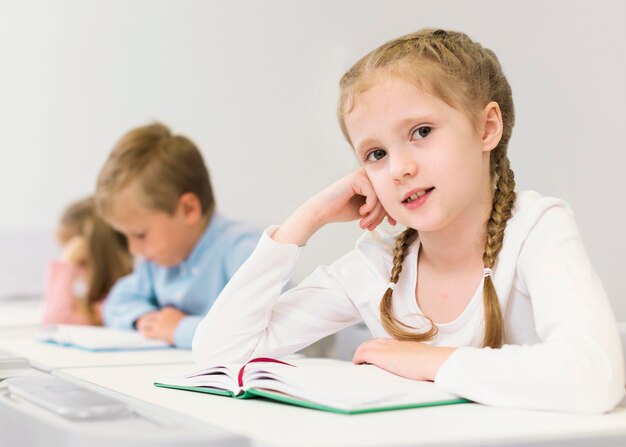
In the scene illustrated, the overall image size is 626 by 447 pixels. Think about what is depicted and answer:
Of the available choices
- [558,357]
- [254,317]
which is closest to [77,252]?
[254,317]

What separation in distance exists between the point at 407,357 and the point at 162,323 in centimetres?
94

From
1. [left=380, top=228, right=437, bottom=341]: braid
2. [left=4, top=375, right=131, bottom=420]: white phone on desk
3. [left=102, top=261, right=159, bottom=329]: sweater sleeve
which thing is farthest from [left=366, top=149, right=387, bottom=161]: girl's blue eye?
[left=102, top=261, right=159, bottom=329]: sweater sleeve

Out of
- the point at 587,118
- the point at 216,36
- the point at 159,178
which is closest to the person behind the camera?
the point at 587,118

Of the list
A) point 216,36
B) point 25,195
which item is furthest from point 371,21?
point 25,195

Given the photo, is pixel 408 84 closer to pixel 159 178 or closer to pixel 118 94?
pixel 159 178

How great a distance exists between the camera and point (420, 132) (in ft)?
3.49

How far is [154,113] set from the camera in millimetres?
2562

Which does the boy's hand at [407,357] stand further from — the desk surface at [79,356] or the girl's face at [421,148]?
the desk surface at [79,356]

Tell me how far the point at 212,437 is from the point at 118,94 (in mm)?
2102

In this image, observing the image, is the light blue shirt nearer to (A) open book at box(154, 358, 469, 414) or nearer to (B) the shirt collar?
(B) the shirt collar

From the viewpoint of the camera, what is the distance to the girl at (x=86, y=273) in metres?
2.45

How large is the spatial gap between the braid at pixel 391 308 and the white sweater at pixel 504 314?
11 mm

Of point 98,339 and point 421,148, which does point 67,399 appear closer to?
point 421,148

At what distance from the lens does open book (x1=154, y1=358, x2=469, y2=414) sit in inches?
33.8
